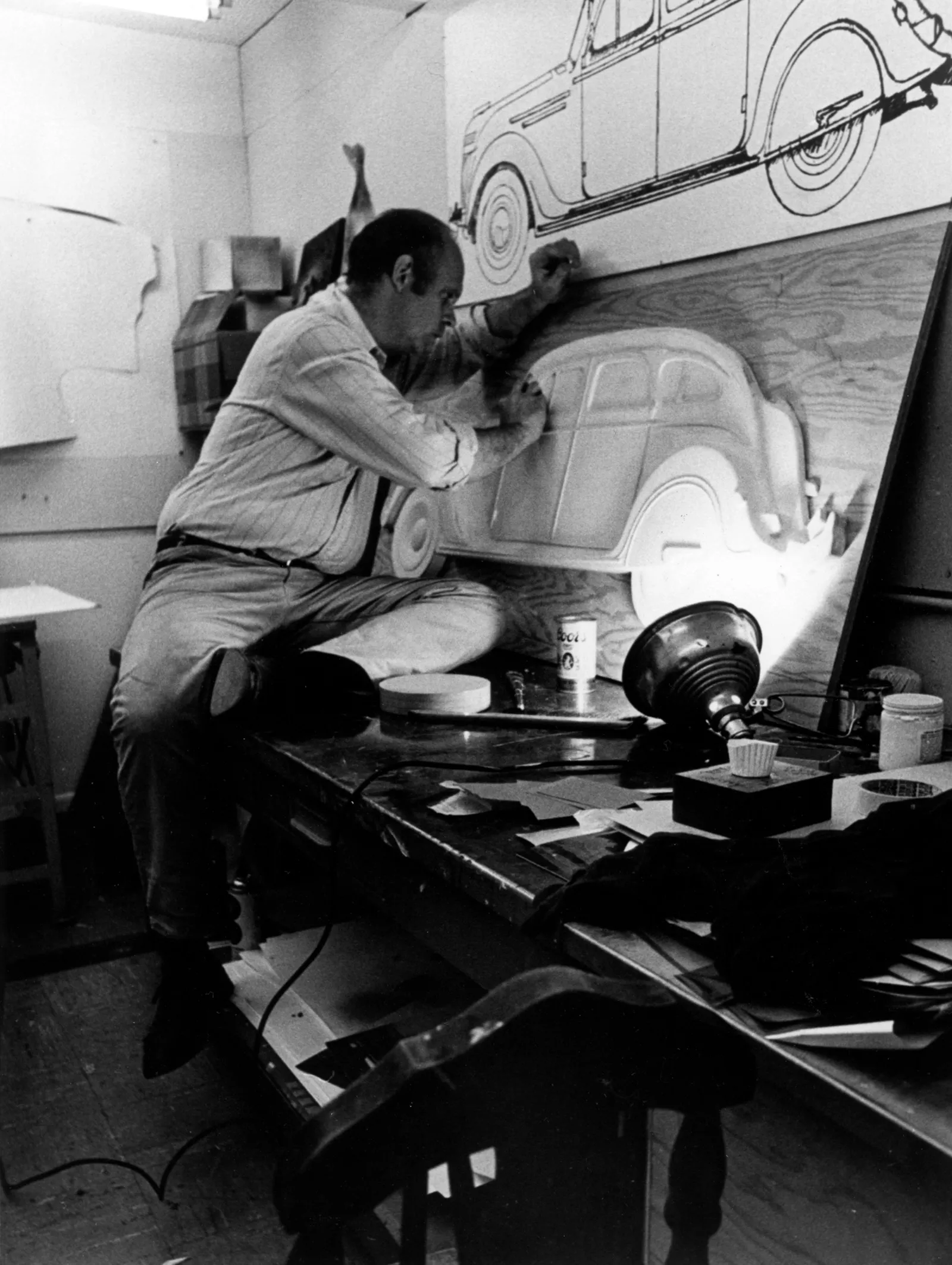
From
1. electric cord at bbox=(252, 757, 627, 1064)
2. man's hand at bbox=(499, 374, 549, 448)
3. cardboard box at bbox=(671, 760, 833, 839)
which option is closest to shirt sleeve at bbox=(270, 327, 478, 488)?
man's hand at bbox=(499, 374, 549, 448)

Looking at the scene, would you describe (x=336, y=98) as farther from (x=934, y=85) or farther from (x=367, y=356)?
(x=934, y=85)

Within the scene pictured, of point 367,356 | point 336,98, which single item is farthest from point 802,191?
point 336,98

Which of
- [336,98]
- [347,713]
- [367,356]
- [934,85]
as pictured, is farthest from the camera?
[336,98]

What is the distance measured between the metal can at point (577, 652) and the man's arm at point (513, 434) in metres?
0.44

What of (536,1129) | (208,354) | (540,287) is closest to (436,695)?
(540,287)

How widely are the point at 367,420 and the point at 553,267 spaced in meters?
0.52

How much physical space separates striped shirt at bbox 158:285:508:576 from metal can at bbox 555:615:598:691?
45 cm

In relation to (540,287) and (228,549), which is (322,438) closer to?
(228,549)

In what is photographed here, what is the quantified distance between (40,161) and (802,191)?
278cm

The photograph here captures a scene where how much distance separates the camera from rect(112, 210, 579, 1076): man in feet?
7.06

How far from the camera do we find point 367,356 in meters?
2.36

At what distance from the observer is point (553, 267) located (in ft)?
7.68

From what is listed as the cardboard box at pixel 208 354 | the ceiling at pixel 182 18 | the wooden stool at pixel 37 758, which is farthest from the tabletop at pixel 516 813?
the ceiling at pixel 182 18

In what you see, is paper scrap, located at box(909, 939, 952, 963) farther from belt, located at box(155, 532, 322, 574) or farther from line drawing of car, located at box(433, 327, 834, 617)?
belt, located at box(155, 532, 322, 574)
